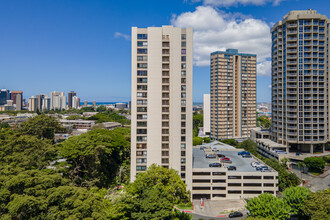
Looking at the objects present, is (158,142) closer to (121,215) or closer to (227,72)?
(121,215)

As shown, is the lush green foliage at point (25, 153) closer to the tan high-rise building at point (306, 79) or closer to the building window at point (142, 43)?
the building window at point (142, 43)

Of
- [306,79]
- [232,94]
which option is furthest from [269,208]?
[232,94]

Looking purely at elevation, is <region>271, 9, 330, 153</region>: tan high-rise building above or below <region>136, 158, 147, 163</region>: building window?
above

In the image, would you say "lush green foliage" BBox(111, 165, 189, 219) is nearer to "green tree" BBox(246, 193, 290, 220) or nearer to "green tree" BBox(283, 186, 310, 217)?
"green tree" BBox(246, 193, 290, 220)

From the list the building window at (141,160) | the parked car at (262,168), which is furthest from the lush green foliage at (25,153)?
the parked car at (262,168)

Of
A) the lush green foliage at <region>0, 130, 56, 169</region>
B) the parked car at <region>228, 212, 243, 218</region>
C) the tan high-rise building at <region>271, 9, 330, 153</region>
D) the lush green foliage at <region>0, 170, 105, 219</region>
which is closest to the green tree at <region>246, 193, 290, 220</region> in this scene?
the parked car at <region>228, 212, 243, 218</region>
